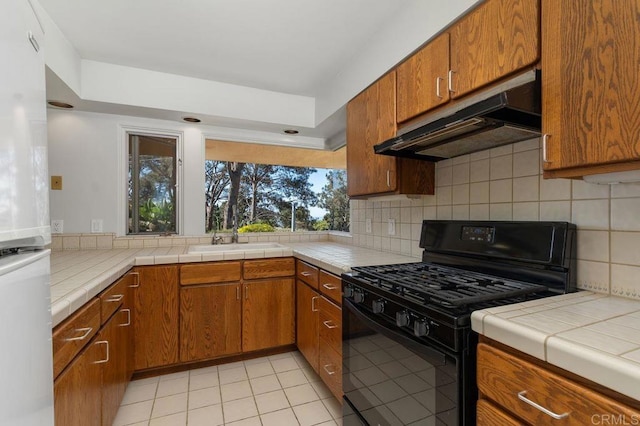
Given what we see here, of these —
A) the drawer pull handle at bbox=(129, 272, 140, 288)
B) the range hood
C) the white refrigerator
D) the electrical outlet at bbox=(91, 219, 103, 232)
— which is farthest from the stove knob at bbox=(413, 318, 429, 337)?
the electrical outlet at bbox=(91, 219, 103, 232)

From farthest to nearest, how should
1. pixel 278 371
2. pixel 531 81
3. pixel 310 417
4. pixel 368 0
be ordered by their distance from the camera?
pixel 278 371 → pixel 310 417 → pixel 368 0 → pixel 531 81

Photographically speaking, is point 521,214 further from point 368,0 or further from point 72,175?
point 72,175

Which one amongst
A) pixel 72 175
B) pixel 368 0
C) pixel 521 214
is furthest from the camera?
pixel 72 175

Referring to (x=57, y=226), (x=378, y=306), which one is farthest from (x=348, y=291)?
(x=57, y=226)

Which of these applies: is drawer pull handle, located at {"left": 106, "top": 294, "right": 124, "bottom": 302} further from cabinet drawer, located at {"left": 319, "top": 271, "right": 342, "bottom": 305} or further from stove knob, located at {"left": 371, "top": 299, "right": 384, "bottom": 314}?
stove knob, located at {"left": 371, "top": 299, "right": 384, "bottom": 314}

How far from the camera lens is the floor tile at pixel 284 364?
7.43 feet

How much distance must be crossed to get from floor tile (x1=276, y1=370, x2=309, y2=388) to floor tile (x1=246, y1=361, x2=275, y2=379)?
0.09 metres

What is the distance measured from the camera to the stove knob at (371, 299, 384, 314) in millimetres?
1243

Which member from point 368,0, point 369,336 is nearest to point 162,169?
point 368,0

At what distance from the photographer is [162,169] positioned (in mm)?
2768

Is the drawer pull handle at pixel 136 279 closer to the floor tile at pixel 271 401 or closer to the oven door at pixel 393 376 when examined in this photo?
the floor tile at pixel 271 401

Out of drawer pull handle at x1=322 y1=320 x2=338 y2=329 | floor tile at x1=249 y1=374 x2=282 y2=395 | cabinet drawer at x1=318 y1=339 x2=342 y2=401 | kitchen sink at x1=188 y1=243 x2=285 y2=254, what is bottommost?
floor tile at x1=249 y1=374 x2=282 y2=395

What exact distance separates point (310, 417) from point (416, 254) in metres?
1.18

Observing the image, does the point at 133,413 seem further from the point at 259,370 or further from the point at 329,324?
the point at 329,324
